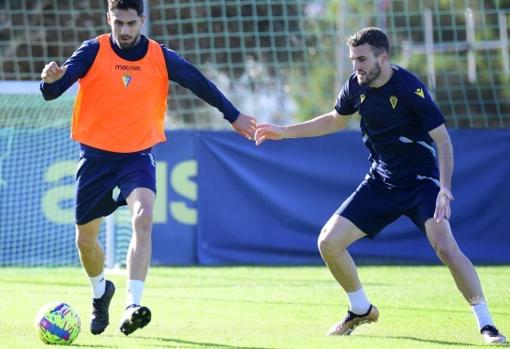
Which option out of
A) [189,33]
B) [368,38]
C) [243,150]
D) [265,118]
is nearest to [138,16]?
[368,38]

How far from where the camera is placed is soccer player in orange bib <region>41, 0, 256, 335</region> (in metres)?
7.72

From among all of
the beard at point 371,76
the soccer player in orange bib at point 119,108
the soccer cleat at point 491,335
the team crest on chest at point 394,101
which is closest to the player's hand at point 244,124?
the soccer player in orange bib at point 119,108

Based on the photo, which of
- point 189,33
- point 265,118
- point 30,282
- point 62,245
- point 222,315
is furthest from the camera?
point 265,118

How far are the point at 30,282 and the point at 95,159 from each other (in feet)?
15.3

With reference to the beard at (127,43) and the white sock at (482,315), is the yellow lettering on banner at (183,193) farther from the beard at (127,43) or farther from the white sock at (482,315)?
the white sock at (482,315)

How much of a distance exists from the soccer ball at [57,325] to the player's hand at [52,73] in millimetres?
1493

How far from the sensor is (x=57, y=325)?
23.4 feet

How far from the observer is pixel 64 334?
23.4 feet

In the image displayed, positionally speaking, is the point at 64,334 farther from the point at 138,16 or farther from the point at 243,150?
the point at 243,150

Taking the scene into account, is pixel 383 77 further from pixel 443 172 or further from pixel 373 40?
pixel 443 172

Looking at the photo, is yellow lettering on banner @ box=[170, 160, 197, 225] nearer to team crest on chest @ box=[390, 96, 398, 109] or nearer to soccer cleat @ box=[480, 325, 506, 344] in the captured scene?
team crest on chest @ box=[390, 96, 398, 109]

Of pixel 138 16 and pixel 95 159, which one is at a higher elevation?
pixel 138 16

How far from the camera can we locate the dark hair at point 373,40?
7699mm

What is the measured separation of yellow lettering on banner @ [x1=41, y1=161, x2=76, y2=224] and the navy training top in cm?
767
